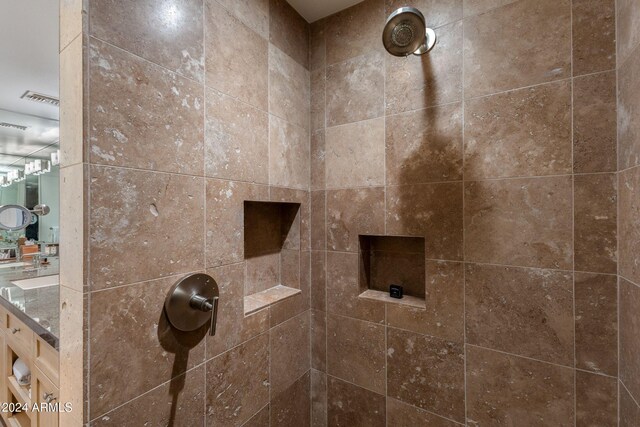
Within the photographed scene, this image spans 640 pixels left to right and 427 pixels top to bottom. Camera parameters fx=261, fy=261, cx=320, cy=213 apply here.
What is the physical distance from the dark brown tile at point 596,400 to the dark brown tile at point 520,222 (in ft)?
1.20

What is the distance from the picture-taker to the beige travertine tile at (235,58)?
0.94 m

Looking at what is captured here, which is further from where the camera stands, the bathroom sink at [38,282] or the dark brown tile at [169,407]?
the bathroom sink at [38,282]

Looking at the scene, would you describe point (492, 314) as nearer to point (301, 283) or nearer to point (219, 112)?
point (301, 283)

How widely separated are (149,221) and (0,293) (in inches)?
52.9

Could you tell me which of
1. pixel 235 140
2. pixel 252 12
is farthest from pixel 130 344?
pixel 252 12

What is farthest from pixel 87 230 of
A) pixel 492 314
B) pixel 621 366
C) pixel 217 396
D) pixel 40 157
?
pixel 40 157

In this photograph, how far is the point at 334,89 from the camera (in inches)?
53.4

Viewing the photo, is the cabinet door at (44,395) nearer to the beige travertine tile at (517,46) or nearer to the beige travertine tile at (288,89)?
the beige travertine tile at (288,89)

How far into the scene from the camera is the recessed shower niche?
129 centimetres

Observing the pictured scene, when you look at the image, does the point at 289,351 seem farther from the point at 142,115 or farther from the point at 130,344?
the point at 142,115

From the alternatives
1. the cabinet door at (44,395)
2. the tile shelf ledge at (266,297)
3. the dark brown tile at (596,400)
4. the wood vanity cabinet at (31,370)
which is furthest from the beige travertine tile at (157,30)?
the dark brown tile at (596,400)

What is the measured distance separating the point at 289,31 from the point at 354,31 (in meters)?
0.33

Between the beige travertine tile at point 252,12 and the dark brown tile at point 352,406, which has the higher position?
the beige travertine tile at point 252,12

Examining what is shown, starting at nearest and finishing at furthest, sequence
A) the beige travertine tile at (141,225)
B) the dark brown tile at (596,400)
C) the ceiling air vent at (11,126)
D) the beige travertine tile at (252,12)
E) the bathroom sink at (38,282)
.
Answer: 1. the beige travertine tile at (141,225)
2. the dark brown tile at (596,400)
3. the beige travertine tile at (252,12)
4. the bathroom sink at (38,282)
5. the ceiling air vent at (11,126)
